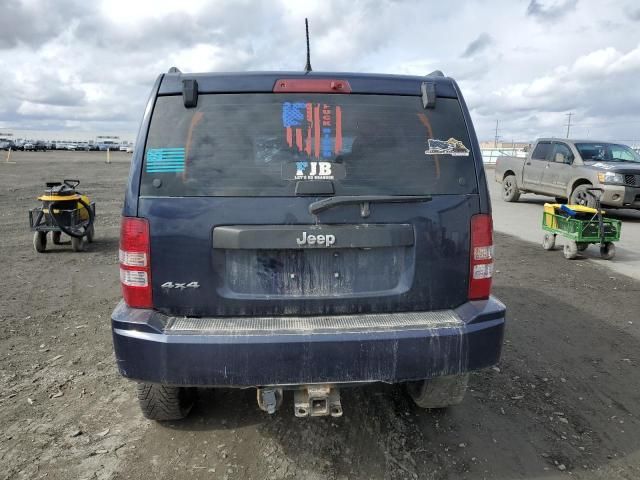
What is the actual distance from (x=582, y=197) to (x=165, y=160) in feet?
40.6

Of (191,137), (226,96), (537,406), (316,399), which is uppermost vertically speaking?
(226,96)

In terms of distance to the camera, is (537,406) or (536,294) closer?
(537,406)

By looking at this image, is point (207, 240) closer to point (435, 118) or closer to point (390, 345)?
point (390, 345)

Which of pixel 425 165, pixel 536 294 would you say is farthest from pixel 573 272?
pixel 425 165

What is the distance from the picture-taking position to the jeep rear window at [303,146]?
279 centimetres

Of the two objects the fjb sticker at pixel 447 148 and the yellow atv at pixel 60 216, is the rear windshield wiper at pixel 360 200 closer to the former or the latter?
the fjb sticker at pixel 447 148

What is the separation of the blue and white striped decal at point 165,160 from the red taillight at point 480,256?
1647 mm

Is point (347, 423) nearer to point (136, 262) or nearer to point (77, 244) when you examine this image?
point (136, 262)

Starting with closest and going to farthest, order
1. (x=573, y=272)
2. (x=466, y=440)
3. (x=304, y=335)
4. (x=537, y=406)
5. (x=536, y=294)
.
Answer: (x=304, y=335) → (x=466, y=440) → (x=537, y=406) → (x=536, y=294) → (x=573, y=272)

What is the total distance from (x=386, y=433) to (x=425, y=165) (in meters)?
1.72

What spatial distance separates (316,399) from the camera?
2.84 m

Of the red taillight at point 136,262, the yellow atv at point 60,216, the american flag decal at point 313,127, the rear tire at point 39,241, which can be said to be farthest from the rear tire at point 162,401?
the rear tire at point 39,241

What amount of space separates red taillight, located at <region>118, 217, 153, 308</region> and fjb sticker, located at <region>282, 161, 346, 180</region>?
803 mm

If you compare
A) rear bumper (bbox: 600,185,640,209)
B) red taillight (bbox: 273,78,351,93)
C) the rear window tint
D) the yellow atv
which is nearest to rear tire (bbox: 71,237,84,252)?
the yellow atv
